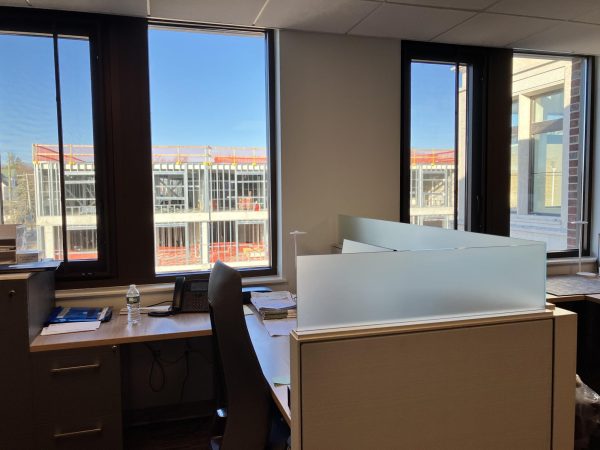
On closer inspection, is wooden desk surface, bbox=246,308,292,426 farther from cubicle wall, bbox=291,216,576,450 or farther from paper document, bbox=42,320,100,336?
paper document, bbox=42,320,100,336

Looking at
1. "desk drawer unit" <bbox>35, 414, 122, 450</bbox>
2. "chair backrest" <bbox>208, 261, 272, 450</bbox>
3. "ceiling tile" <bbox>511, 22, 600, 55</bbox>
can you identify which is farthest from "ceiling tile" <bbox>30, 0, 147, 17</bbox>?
"ceiling tile" <bbox>511, 22, 600, 55</bbox>

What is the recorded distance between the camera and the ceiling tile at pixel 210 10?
8.40 feet

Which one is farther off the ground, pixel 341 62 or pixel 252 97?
pixel 341 62

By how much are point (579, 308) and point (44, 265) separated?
3.38 metres

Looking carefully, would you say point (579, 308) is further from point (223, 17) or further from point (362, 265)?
point (223, 17)

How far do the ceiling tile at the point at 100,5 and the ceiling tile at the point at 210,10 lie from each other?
8 centimetres

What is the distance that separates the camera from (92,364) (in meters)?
2.25

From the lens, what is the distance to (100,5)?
102 inches

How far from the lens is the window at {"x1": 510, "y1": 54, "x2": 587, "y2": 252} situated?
3.79 metres

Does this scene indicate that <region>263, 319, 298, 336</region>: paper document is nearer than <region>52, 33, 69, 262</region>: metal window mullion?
Yes

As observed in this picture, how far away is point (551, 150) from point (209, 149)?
2.87 meters

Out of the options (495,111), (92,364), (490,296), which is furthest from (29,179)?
(495,111)

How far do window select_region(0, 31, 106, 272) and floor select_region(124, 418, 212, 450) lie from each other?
1.08 metres

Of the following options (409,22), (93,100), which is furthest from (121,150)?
(409,22)
